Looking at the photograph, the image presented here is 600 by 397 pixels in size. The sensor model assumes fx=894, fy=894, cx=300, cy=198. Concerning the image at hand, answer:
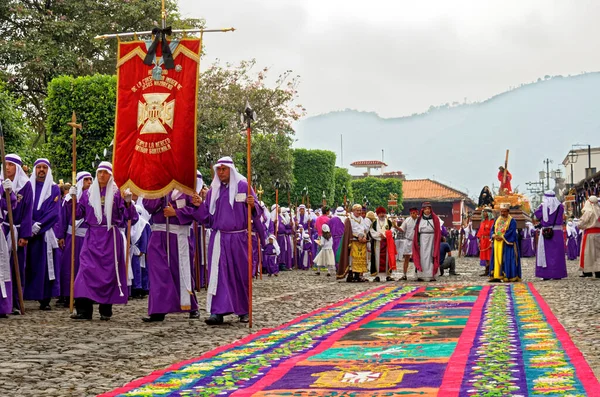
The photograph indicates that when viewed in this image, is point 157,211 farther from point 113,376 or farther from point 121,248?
point 113,376

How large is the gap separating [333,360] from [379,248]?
14477 mm

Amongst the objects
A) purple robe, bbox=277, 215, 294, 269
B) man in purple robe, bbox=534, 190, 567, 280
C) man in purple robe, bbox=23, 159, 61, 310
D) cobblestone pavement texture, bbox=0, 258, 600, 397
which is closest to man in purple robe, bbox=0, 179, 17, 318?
cobblestone pavement texture, bbox=0, 258, 600, 397

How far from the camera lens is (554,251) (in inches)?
768

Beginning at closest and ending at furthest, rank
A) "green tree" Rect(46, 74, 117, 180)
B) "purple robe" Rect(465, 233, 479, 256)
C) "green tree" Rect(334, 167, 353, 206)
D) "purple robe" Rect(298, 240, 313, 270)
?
"green tree" Rect(46, 74, 117, 180) < "purple robe" Rect(298, 240, 313, 270) < "purple robe" Rect(465, 233, 479, 256) < "green tree" Rect(334, 167, 353, 206)

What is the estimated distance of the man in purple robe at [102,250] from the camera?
1064 centimetres

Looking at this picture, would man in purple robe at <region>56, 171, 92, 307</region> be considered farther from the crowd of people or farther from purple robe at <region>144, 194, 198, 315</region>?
purple robe at <region>144, 194, 198, 315</region>

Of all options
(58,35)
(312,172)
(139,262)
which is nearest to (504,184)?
(312,172)

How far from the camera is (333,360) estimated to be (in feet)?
23.4

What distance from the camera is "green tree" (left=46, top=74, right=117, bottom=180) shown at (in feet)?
86.4

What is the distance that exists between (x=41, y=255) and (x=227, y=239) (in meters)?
3.67

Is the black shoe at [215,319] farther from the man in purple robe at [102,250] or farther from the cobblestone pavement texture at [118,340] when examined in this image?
the man in purple robe at [102,250]

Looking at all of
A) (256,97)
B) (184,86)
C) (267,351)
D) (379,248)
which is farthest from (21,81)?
(267,351)

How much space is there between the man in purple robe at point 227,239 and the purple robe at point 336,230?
1254 centimetres

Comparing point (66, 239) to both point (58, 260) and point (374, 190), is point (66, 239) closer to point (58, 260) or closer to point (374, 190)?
point (58, 260)
